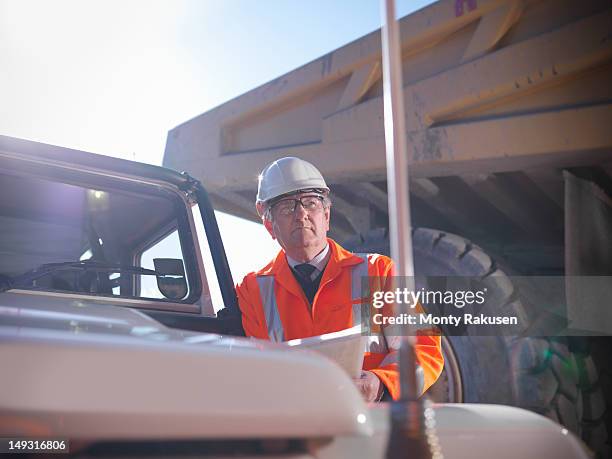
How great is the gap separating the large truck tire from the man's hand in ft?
3.10

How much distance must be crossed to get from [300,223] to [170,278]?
0.67 meters

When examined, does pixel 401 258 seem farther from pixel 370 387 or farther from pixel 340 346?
pixel 370 387

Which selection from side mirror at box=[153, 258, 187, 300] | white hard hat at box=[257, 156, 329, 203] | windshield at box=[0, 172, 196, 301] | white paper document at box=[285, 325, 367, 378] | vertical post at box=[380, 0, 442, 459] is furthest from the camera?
white hard hat at box=[257, 156, 329, 203]

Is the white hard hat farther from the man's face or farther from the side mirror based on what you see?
the side mirror

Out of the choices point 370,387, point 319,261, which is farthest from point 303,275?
point 370,387

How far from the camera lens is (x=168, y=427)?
0.50m

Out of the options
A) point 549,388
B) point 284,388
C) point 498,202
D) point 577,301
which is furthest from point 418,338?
point 284,388

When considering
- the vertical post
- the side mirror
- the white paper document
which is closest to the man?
the side mirror

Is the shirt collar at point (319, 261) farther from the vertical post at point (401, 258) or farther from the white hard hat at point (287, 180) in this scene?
the vertical post at point (401, 258)

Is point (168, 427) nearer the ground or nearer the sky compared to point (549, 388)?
nearer the sky

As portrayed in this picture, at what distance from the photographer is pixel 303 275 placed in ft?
8.89

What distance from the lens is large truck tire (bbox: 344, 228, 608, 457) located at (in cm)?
253

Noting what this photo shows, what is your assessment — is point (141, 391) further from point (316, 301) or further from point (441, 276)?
point (441, 276)

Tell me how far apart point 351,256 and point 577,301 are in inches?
38.4
